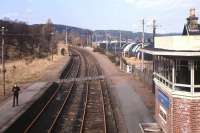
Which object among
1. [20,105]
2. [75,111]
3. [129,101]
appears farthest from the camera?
[129,101]

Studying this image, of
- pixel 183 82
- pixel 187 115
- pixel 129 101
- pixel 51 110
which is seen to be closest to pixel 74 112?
pixel 51 110

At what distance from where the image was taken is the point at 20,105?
28.4 m

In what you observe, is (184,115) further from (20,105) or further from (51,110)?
(20,105)

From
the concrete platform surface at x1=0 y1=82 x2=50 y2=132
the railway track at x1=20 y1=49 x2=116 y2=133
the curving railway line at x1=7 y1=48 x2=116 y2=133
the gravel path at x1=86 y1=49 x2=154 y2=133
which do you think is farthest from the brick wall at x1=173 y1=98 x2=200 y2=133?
the concrete platform surface at x1=0 y1=82 x2=50 y2=132

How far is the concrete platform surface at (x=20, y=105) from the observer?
23128 mm

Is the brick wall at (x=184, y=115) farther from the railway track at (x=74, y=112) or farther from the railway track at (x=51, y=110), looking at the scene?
the railway track at (x=51, y=110)

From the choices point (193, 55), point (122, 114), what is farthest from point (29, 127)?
point (193, 55)

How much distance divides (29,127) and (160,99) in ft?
24.4

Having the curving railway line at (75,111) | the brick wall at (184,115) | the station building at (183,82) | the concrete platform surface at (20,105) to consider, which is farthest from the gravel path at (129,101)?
the concrete platform surface at (20,105)

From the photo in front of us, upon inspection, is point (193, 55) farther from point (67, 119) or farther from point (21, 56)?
point (21, 56)

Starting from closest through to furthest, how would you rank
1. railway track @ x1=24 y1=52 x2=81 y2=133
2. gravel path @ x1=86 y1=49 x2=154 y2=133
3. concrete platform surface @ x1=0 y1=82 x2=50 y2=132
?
concrete platform surface @ x1=0 y1=82 x2=50 y2=132, railway track @ x1=24 y1=52 x2=81 y2=133, gravel path @ x1=86 y1=49 x2=154 y2=133

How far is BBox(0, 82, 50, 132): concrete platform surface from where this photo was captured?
23.1m

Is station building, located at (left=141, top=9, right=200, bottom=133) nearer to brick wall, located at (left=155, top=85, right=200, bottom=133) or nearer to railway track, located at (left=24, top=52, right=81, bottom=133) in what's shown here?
brick wall, located at (left=155, top=85, right=200, bottom=133)

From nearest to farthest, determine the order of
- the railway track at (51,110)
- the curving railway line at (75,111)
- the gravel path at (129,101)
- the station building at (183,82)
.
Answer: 1. the station building at (183,82)
2. the curving railway line at (75,111)
3. the railway track at (51,110)
4. the gravel path at (129,101)
